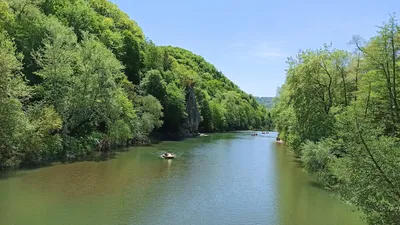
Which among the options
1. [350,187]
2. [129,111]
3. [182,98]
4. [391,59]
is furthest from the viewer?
[182,98]

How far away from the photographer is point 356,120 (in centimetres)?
1074

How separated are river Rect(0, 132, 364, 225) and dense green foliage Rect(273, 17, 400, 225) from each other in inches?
95.4

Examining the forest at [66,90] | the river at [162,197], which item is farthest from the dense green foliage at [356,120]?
the forest at [66,90]

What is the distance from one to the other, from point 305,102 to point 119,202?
1898cm

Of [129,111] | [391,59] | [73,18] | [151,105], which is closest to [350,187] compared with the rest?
[391,59]

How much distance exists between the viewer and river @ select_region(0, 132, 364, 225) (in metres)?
16.0

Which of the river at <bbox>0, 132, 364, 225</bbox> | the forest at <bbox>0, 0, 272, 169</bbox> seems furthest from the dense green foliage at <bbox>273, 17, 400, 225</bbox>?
the forest at <bbox>0, 0, 272, 169</bbox>

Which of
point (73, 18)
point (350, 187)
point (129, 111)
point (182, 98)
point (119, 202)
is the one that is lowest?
point (119, 202)

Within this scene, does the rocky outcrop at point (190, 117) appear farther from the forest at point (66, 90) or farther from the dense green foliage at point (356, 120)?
the dense green foliage at point (356, 120)

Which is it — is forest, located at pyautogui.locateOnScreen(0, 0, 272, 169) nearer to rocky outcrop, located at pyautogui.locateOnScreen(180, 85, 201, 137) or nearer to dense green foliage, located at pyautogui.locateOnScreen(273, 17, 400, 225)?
rocky outcrop, located at pyautogui.locateOnScreen(180, 85, 201, 137)

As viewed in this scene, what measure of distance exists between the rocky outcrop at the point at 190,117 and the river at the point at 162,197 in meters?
45.0

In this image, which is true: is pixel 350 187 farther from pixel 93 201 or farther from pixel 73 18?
pixel 73 18

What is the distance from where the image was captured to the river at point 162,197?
52.6ft

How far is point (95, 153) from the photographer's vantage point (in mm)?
38031
